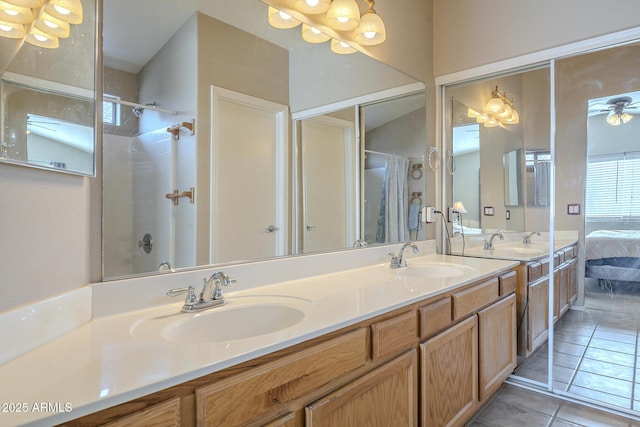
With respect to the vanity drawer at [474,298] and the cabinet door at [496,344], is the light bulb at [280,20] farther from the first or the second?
the cabinet door at [496,344]

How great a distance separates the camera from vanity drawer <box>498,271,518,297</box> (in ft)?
6.40

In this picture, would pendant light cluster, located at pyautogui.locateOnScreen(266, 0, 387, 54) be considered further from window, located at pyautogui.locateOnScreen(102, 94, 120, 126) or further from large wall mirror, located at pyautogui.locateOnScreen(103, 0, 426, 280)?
window, located at pyautogui.locateOnScreen(102, 94, 120, 126)

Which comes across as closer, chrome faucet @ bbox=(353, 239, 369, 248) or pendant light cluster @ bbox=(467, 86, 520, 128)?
chrome faucet @ bbox=(353, 239, 369, 248)

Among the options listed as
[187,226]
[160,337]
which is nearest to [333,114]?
[187,226]

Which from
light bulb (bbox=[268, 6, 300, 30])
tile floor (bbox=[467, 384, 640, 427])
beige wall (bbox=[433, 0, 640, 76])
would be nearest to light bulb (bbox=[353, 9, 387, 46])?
light bulb (bbox=[268, 6, 300, 30])

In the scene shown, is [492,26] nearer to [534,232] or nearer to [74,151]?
[534,232]

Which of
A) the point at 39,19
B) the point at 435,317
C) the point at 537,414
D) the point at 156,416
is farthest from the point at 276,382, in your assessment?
the point at 537,414

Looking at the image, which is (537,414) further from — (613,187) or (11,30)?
(11,30)

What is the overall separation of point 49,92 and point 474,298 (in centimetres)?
180

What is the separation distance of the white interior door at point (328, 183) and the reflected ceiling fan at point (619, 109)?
1498mm

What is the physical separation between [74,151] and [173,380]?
27.0 inches

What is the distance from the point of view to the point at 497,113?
2.46m

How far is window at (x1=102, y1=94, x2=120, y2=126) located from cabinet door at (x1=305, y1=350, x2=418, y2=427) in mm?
1033

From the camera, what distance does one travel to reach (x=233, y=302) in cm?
119
